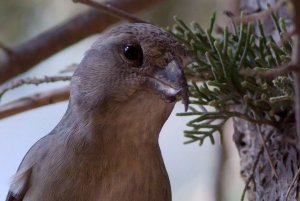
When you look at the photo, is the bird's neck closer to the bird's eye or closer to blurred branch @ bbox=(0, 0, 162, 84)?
the bird's eye

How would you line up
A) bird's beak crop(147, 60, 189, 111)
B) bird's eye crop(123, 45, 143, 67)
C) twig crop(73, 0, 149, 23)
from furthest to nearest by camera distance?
twig crop(73, 0, 149, 23)
bird's eye crop(123, 45, 143, 67)
bird's beak crop(147, 60, 189, 111)

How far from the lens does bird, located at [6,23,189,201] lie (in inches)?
71.5

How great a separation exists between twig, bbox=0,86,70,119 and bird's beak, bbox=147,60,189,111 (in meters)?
0.76

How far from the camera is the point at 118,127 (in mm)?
1876

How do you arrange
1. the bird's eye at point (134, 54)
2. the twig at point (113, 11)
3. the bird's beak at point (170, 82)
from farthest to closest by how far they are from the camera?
the twig at point (113, 11) → the bird's eye at point (134, 54) → the bird's beak at point (170, 82)

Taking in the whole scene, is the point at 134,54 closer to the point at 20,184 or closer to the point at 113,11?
the point at 113,11

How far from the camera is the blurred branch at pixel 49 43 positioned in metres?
2.58

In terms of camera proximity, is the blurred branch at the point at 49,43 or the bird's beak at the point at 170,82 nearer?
the bird's beak at the point at 170,82

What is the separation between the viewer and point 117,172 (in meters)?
1.89

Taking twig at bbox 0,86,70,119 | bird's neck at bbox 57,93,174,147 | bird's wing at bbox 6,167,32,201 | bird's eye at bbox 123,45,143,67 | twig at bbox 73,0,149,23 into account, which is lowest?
bird's wing at bbox 6,167,32,201

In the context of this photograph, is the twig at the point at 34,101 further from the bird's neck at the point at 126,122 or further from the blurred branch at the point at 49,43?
the bird's neck at the point at 126,122

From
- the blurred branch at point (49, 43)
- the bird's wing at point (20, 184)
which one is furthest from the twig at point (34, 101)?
the bird's wing at point (20, 184)

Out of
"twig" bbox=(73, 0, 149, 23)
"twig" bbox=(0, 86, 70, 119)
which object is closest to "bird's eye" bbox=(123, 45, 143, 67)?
"twig" bbox=(73, 0, 149, 23)

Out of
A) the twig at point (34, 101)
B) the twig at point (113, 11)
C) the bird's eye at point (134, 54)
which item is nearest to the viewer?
the bird's eye at point (134, 54)
